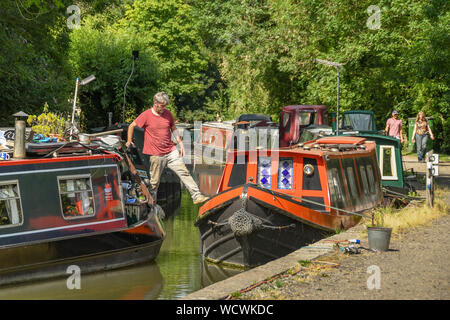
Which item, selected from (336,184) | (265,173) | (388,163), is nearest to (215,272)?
(265,173)

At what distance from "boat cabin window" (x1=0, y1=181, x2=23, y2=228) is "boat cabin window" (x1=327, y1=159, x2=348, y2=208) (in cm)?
536

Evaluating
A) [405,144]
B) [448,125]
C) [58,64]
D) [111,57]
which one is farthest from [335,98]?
[111,57]

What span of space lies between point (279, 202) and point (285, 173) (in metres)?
1.39

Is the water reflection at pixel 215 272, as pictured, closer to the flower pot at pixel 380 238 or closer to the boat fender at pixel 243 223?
the boat fender at pixel 243 223

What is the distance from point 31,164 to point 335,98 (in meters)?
19.7

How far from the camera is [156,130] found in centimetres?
1294

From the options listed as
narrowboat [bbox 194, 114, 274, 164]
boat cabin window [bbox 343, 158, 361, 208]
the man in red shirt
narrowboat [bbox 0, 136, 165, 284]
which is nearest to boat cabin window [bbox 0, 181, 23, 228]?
narrowboat [bbox 0, 136, 165, 284]

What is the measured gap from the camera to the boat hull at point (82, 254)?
11.7 metres

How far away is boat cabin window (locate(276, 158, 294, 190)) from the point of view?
544 inches

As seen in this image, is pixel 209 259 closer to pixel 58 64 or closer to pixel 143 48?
pixel 58 64

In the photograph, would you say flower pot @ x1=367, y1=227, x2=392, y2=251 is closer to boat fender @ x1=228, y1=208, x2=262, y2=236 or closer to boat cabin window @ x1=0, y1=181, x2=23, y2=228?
boat fender @ x1=228, y1=208, x2=262, y2=236

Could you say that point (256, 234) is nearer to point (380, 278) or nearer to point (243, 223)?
point (243, 223)

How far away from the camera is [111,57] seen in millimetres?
38250

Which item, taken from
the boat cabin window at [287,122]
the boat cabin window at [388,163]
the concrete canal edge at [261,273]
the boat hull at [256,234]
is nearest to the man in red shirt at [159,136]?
the boat hull at [256,234]
